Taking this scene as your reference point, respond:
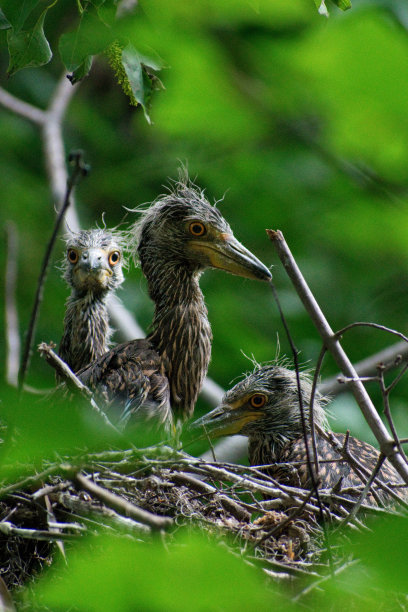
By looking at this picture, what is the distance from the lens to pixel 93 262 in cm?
421

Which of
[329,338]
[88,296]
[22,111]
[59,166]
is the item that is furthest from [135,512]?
[22,111]

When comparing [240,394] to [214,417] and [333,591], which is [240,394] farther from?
[333,591]

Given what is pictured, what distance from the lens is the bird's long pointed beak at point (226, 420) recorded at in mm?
3799

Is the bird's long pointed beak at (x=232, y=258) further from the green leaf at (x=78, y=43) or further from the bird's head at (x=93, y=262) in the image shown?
the green leaf at (x=78, y=43)

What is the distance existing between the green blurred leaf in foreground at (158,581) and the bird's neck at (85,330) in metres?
3.72

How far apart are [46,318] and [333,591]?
17.9ft

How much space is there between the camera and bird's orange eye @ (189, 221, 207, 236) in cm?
385

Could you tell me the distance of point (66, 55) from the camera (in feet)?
6.43

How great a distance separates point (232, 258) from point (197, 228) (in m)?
0.30

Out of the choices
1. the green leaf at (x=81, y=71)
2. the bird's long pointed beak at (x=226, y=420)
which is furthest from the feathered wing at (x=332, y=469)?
the green leaf at (x=81, y=71)

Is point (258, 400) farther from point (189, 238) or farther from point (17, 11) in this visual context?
point (17, 11)

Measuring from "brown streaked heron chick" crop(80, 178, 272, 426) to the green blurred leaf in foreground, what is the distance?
2.71 m

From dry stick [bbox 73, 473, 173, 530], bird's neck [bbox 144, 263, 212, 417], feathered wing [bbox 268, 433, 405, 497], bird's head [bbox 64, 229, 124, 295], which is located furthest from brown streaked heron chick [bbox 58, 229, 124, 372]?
dry stick [bbox 73, 473, 173, 530]

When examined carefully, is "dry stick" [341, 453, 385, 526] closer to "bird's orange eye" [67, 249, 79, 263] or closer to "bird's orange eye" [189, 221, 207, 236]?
"bird's orange eye" [189, 221, 207, 236]
